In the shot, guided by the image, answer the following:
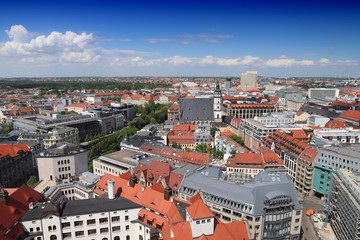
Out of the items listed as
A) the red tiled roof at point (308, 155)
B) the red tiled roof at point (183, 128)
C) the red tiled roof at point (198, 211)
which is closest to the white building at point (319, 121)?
the red tiled roof at point (308, 155)

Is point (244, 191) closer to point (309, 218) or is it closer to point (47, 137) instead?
point (309, 218)

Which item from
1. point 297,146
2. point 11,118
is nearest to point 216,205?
point 297,146

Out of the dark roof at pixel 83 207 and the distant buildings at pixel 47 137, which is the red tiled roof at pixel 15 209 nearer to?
the dark roof at pixel 83 207

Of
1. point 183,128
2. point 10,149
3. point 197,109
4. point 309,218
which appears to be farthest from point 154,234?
point 197,109

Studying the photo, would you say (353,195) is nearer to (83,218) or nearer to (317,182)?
(317,182)

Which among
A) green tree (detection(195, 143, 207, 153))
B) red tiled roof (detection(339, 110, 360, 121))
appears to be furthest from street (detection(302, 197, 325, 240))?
red tiled roof (detection(339, 110, 360, 121))

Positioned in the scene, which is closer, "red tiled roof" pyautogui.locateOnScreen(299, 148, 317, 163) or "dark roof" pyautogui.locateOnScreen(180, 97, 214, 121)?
"red tiled roof" pyautogui.locateOnScreen(299, 148, 317, 163)

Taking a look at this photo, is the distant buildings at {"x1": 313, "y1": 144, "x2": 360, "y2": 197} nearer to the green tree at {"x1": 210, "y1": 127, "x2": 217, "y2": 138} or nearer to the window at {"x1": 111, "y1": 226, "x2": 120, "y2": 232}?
the window at {"x1": 111, "y1": 226, "x2": 120, "y2": 232}
